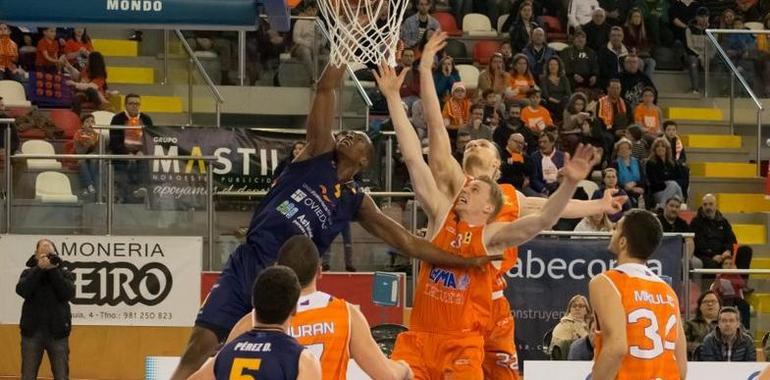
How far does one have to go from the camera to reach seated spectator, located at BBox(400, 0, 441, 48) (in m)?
21.4

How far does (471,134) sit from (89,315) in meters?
5.28

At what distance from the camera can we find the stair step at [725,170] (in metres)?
22.2

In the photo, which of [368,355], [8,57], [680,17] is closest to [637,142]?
[680,17]

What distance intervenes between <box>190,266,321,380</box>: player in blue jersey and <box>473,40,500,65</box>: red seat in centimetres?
1650

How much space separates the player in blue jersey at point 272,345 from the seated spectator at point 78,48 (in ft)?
45.6

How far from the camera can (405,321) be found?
655 inches

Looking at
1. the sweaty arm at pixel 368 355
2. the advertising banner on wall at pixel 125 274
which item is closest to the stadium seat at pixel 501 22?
the advertising banner on wall at pixel 125 274

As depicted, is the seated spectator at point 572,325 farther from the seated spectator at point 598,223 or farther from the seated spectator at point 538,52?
the seated spectator at point 538,52

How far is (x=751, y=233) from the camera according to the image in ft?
69.4

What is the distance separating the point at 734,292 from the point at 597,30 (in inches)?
297

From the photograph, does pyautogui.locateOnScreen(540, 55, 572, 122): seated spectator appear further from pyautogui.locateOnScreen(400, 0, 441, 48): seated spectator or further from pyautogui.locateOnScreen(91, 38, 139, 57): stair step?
pyautogui.locateOnScreen(91, 38, 139, 57): stair step

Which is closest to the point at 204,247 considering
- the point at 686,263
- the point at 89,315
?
the point at 89,315

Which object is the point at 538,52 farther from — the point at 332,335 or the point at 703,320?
the point at 332,335

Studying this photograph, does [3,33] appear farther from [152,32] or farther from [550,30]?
[550,30]
